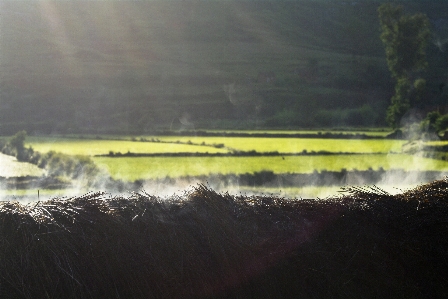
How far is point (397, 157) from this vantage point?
28781mm

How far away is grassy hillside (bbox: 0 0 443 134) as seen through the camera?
143ft

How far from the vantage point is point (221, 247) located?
508 cm

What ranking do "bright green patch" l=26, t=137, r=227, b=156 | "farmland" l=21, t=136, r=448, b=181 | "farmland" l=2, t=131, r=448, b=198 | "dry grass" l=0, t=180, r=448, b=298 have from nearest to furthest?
"dry grass" l=0, t=180, r=448, b=298 < "farmland" l=2, t=131, r=448, b=198 < "farmland" l=21, t=136, r=448, b=181 < "bright green patch" l=26, t=137, r=227, b=156

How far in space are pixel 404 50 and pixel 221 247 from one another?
154 feet

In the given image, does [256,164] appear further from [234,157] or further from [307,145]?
[307,145]

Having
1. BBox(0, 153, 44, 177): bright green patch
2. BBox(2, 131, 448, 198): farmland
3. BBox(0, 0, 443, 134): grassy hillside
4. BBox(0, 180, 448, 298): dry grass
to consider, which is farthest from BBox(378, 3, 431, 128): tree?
BBox(0, 180, 448, 298): dry grass

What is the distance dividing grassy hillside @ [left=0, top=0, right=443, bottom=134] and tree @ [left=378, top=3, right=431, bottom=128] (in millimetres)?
6764

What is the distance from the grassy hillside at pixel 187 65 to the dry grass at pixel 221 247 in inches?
1139

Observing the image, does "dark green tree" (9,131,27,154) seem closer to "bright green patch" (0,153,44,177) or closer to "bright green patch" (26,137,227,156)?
"bright green patch" (0,153,44,177)

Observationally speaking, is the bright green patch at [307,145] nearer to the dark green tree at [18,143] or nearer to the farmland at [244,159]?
the farmland at [244,159]

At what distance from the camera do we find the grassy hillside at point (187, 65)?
43.6 metres

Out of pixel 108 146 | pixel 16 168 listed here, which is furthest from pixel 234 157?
pixel 16 168

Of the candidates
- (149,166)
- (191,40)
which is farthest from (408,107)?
(191,40)

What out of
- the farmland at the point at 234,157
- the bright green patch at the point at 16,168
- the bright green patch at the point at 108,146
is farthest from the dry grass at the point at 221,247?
the bright green patch at the point at 108,146
